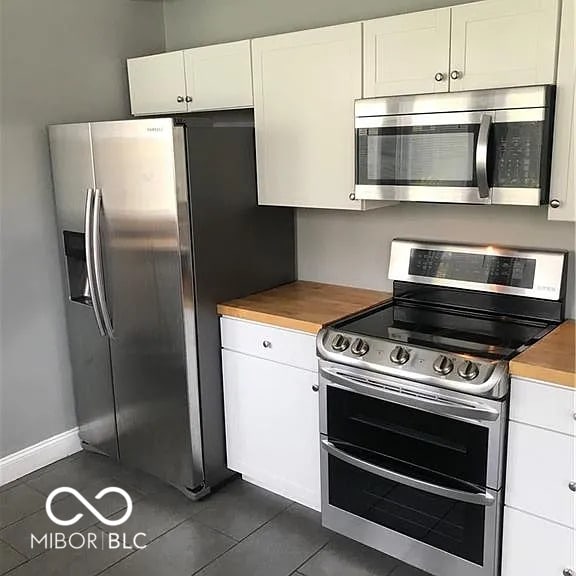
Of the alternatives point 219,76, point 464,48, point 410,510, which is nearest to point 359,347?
point 410,510

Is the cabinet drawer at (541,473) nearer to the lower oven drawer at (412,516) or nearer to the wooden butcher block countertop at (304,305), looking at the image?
the lower oven drawer at (412,516)

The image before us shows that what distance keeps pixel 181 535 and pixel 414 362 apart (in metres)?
1.24

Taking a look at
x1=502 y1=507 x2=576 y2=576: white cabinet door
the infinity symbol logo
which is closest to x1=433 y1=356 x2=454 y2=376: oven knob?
x1=502 y1=507 x2=576 y2=576: white cabinet door

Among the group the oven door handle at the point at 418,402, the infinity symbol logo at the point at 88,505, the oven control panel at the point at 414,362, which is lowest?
the infinity symbol logo at the point at 88,505

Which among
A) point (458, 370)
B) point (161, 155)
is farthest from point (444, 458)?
point (161, 155)

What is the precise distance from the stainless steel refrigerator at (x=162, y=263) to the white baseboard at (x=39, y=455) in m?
0.31

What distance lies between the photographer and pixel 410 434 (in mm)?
2244

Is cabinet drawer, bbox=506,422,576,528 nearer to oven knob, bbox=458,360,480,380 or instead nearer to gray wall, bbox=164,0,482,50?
oven knob, bbox=458,360,480,380

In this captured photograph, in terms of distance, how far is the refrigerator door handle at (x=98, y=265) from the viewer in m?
2.85

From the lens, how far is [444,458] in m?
2.18

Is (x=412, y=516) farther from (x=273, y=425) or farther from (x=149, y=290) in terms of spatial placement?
(x=149, y=290)

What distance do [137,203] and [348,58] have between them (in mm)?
1030

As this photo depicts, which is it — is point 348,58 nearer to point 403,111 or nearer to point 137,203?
point 403,111

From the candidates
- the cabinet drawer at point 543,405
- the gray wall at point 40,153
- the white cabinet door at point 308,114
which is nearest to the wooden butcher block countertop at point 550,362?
the cabinet drawer at point 543,405
